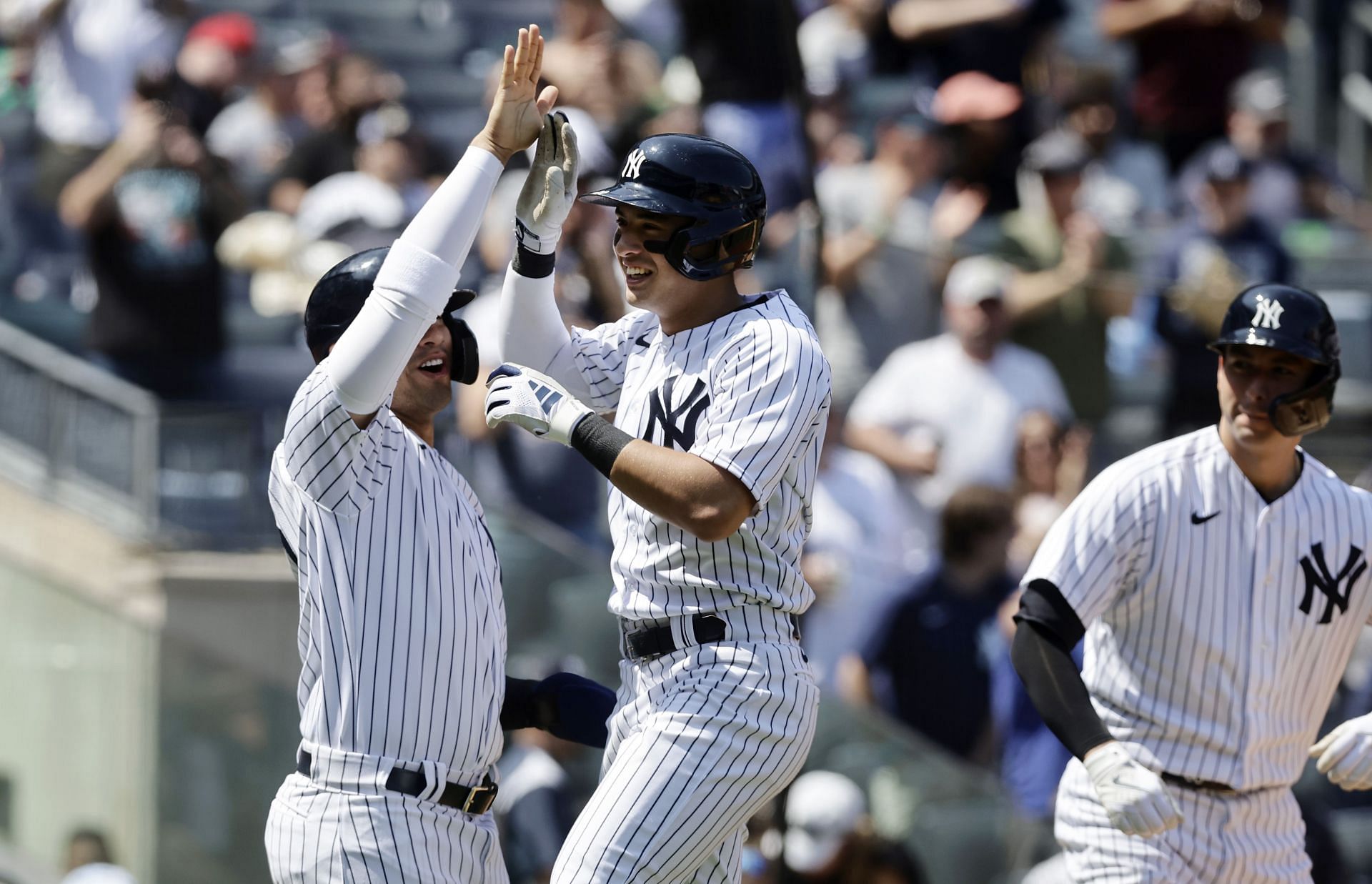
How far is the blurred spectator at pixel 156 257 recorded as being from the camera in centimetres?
707

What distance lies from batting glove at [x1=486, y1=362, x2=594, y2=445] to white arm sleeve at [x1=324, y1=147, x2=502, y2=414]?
0.22 metres

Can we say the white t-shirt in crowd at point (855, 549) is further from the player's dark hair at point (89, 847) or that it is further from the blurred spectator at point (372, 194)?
the player's dark hair at point (89, 847)

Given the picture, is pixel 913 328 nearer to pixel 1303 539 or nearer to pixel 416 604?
pixel 1303 539

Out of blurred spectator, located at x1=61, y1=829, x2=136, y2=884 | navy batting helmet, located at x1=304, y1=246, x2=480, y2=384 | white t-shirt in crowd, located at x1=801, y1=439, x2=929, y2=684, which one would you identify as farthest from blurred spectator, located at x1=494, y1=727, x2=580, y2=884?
navy batting helmet, located at x1=304, y1=246, x2=480, y2=384

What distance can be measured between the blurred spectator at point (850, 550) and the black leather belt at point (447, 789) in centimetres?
274

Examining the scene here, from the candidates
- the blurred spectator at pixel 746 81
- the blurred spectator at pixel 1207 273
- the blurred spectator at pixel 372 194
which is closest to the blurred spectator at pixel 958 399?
the blurred spectator at pixel 1207 273

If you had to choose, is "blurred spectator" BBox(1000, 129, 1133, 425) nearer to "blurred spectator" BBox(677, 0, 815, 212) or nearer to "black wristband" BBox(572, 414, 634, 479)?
"blurred spectator" BBox(677, 0, 815, 212)

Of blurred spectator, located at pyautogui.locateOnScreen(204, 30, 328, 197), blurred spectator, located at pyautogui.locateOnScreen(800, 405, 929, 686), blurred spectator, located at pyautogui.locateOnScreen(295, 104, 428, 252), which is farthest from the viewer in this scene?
blurred spectator, located at pyautogui.locateOnScreen(204, 30, 328, 197)

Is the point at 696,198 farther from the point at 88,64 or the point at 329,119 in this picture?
the point at 88,64

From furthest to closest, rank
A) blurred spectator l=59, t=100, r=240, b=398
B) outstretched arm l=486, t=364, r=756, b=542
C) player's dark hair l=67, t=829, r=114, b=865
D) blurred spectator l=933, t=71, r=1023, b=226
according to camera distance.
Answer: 1. blurred spectator l=933, t=71, r=1023, b=226
2. blurred spectator l=59, t=100, r=240, b=398
3. player's dark hair l=67, t=829, r=114, b=865
4. outstretched arm l=486, t=364, r=756, b=542

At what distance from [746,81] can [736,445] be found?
4989 millimetres

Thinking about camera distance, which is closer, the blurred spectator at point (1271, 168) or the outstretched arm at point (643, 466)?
the outstretched arm at point (643, 466)

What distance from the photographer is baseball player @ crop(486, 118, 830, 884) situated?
11.0ft

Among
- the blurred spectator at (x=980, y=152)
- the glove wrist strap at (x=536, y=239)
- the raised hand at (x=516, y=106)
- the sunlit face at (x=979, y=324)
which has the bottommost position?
the glove wrist strap at (x=536, y=239)
